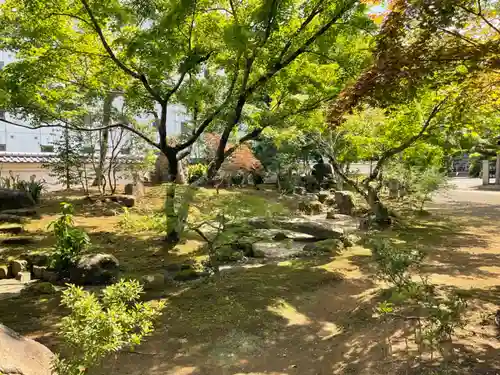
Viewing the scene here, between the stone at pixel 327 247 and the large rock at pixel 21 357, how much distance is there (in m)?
6.52

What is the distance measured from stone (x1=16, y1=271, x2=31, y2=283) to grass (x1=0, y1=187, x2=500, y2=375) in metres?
1.34

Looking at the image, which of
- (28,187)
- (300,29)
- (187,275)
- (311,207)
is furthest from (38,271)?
(311,207)

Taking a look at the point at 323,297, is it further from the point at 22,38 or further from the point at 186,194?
the point at 22,38

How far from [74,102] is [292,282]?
8.42 metres

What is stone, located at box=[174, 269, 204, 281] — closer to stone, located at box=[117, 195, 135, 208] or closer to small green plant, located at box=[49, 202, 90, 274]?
small green plant, located at box=[49, 202, 90, 274]

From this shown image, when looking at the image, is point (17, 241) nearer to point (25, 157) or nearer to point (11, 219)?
point (11, 219)

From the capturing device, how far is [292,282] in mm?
6652

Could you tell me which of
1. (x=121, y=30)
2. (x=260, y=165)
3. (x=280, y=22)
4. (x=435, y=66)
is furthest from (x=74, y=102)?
(x=260, y=165)

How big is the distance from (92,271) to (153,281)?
1000 millimetres

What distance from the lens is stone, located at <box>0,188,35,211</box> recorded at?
39.5 ft

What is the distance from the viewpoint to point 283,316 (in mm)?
5371

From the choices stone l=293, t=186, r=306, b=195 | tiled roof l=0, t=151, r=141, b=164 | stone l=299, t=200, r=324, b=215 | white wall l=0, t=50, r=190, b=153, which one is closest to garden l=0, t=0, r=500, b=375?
stone l=299, t=200, r=324, b=215

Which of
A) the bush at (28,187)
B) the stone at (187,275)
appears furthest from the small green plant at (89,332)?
the bush at (28,187)

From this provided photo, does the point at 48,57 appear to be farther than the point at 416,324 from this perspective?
Yes
